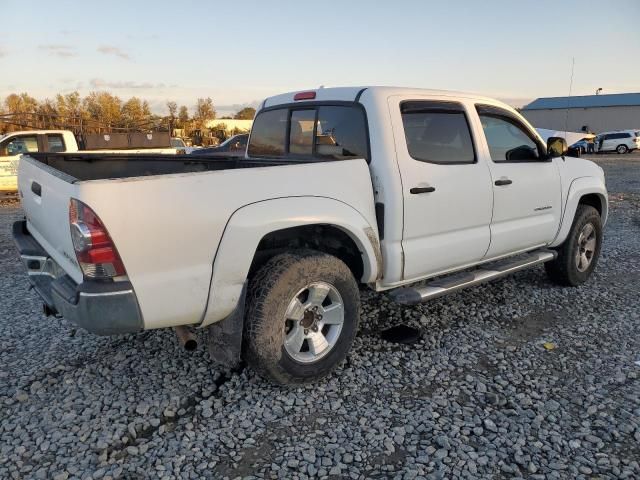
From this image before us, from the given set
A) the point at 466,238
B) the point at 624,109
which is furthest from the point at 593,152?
the point at 466,238

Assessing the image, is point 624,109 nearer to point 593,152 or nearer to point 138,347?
point 593,152

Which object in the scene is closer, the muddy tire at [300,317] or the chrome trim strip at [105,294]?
the chrome trim strip at [105,294]

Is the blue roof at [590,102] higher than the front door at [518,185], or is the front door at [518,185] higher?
the blue roof at [590,102]

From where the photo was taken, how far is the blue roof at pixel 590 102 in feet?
202

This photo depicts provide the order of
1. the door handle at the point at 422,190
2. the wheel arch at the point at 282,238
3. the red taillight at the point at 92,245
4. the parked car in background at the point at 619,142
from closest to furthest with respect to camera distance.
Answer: the red taillight at the point at 92,245, the wheel arch at the point at 282,238, the door handle at the point at 422,190, the parked car in background at the point at 619,142

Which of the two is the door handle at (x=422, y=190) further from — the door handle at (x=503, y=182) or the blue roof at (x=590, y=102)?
the blue roof at (x=590, y=102)

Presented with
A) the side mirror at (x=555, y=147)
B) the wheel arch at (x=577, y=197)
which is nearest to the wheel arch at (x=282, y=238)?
the side mirror at (x=555, y=147)

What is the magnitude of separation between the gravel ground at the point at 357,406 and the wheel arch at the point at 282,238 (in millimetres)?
697

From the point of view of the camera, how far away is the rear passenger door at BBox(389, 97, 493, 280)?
3.59 meters

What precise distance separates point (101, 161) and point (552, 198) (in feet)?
13.8

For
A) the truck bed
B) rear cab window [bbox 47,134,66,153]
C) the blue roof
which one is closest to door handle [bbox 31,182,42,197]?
the truck bed

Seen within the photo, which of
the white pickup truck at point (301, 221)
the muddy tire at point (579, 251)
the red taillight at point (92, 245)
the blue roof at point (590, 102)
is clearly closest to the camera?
the red taillight at point (92, 245)

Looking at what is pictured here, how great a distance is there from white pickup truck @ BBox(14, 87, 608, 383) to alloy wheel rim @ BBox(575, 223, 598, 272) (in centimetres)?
42

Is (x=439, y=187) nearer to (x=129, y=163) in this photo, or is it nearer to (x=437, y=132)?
(x=437, y=132)
